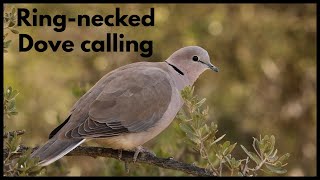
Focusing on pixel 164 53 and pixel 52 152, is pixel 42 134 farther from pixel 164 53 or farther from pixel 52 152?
pixel 52 152

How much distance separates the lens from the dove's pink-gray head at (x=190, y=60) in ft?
13.6

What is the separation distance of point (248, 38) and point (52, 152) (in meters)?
4.66

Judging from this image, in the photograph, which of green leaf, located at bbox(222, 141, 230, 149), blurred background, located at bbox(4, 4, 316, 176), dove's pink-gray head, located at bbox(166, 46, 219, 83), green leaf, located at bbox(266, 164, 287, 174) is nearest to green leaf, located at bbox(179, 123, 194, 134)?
green leaf, located at bbox(222, 141, 230, 149)

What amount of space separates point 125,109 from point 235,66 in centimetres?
409

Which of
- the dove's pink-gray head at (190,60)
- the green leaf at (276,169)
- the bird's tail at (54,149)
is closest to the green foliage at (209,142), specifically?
the green leaf at (276,169)

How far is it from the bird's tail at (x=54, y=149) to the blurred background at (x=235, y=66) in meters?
3.36

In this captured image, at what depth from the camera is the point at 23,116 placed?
264 inches

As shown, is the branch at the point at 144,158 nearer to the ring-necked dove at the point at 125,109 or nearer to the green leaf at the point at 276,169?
the ring-necked dove at the point at 125,109

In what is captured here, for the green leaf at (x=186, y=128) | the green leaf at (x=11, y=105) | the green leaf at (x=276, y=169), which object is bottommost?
the green leaf at (x=276, y=169)

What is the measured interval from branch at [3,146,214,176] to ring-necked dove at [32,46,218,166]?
2.0 inches

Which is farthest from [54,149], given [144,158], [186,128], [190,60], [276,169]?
[190,60]

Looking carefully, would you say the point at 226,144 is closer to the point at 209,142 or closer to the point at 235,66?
the point at 209,142

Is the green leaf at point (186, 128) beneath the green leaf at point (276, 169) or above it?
above

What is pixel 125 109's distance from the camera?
3770 mm
